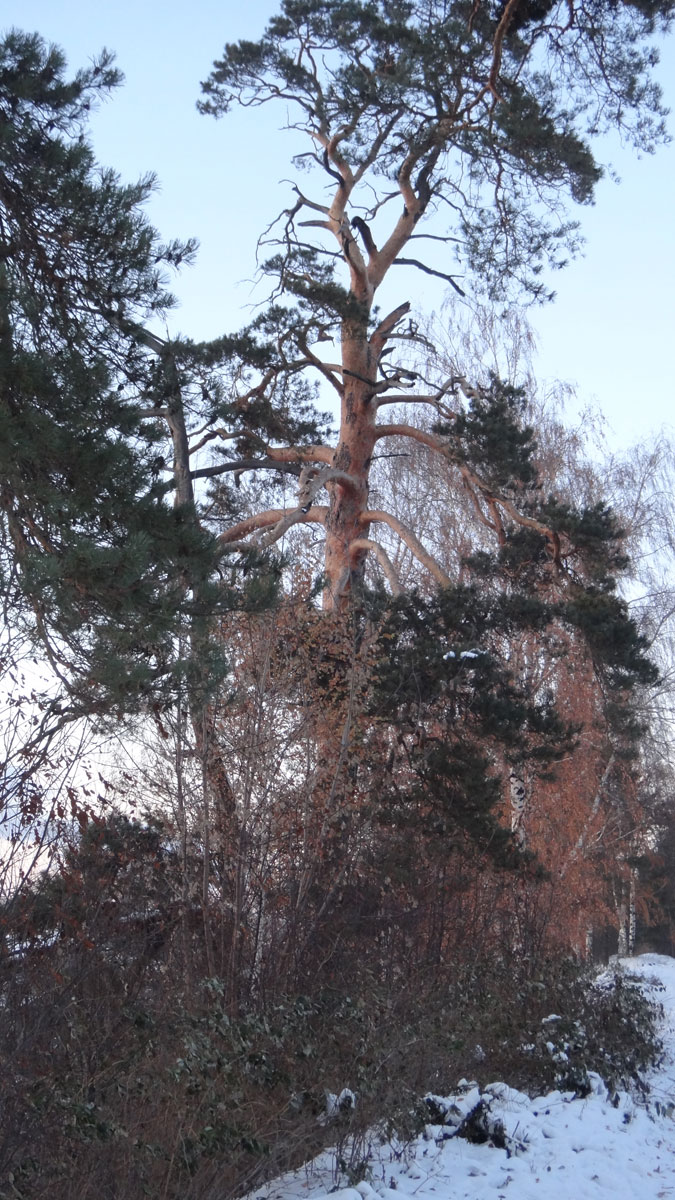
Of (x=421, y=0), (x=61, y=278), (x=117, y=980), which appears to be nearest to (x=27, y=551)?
(x=61, y=278)

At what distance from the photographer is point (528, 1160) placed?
644cm

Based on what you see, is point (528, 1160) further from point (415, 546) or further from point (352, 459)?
point (352, 459)

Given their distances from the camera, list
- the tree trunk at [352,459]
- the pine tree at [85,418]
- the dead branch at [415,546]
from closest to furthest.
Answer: the pine tree at [85,418], the dead branch at [415,546], the tree trunk at [352,459]

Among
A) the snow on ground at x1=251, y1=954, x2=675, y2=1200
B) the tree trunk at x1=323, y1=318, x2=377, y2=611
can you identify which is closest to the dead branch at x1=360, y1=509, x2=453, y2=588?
the tree trunk at x1=323, y1=318, x2=377, y2=611

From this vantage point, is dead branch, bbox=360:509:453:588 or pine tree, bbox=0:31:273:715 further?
dead branch, bbox=360:509:453:588

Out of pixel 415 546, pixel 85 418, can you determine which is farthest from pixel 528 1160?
pixel 415 546

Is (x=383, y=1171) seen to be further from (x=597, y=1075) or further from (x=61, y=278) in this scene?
(x=61, y=278)

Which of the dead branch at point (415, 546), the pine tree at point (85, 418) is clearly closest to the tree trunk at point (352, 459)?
the dead branch at point (415, 546)

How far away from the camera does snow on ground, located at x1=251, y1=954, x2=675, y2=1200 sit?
18.8 ft

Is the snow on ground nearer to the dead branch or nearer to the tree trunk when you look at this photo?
the dead branch

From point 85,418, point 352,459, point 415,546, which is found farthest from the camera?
point 352,459

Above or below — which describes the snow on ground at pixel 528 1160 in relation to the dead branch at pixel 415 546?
below

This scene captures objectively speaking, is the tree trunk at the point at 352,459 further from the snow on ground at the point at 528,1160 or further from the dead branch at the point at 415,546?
the snow on ground at the point at 528,1160

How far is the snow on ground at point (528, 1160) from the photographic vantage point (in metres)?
5.73
